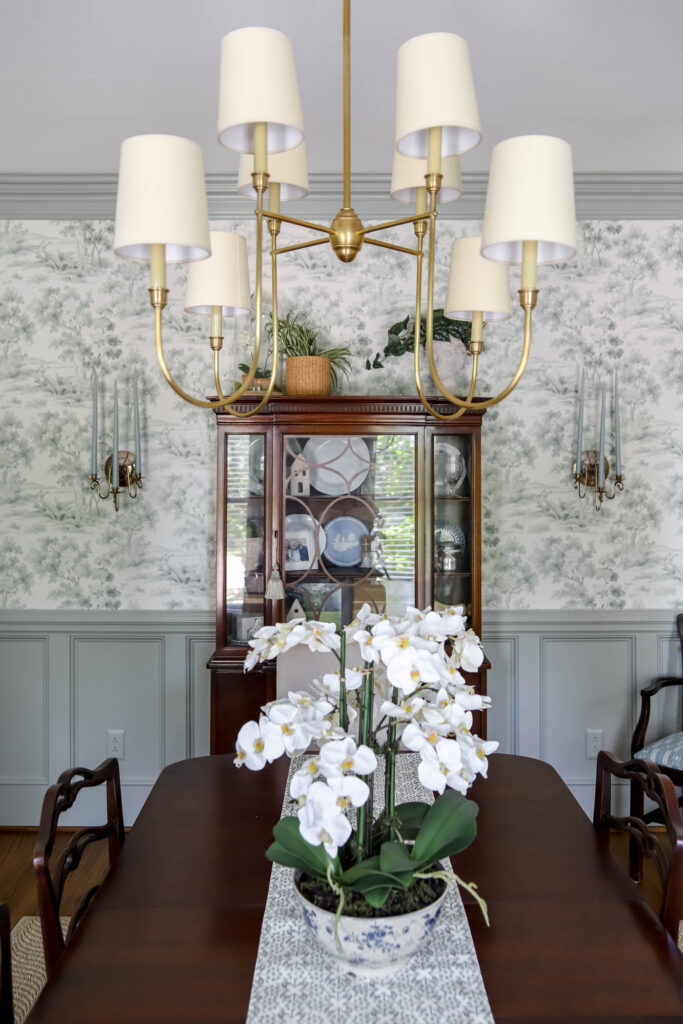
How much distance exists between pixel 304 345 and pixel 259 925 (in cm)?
222

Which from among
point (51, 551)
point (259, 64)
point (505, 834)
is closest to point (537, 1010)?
point (505, 834)

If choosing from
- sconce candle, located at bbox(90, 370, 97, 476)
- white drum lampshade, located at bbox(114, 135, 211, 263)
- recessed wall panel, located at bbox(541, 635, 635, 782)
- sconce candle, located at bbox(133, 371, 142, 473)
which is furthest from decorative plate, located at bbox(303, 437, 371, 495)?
white drum lampshade, located at bbox(114, 135, 211, 263)

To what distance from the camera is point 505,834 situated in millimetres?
1550

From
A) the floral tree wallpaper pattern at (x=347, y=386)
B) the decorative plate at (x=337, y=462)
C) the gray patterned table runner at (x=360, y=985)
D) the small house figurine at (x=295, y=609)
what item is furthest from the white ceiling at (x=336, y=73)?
the gray patterned table runner at (x=360, y=985)

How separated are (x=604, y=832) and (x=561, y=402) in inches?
78.2

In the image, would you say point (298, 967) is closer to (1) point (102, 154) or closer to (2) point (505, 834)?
(2) point (505, 834)

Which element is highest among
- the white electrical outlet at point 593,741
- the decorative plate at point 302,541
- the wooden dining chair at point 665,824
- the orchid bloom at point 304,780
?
the decorative plate at point 302,541

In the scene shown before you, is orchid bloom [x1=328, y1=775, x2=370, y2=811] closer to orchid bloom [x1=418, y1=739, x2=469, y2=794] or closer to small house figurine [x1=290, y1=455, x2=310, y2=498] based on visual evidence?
orchid bloom [x1=418, y1=739, x2=469, y2=794]

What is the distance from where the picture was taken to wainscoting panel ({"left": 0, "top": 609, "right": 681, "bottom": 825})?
323 cm

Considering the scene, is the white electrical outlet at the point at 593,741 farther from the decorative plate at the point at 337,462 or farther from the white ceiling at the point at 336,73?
the white ceiling at the point at 336,73

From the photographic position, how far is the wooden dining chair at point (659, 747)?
2758mm

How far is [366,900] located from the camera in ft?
3.46

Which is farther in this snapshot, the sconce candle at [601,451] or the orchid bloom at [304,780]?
the sconce candle at [601,451]

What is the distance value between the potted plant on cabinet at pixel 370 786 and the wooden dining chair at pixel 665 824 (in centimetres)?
44
